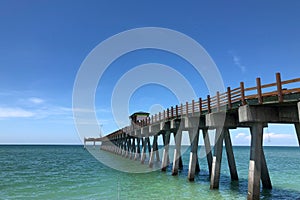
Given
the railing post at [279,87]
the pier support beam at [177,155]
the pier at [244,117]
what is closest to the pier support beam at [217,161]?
the pier at [244,117]

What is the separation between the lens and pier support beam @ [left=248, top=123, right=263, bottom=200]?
12414 millimetres

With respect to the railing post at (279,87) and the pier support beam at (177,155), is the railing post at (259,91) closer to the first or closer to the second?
the railing post at (279,87)

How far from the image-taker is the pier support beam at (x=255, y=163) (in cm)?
1241

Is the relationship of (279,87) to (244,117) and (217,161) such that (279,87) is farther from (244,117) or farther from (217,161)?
(217,161)

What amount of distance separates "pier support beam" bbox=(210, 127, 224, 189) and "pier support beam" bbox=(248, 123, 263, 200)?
3.39 m

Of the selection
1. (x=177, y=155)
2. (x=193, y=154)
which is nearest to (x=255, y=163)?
(x=193, y=154)

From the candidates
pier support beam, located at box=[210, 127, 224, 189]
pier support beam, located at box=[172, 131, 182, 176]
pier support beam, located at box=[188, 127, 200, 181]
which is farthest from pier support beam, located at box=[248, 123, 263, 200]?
pier support beam, located at box=[172, 131, 182, 176]

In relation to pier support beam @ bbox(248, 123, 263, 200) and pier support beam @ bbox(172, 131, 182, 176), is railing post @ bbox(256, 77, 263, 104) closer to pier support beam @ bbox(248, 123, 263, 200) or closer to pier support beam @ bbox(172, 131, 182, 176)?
pier support beam @ bbox(248, 123, 263, 200)

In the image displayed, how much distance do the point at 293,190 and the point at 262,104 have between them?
843cm

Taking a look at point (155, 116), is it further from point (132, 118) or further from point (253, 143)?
point (132, 118)

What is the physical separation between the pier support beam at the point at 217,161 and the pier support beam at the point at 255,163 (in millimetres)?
3392

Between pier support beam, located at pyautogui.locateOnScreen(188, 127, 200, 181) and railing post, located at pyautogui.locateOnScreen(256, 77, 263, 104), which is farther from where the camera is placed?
pier support beam, located at pyautogui.locateOnScreen(188, 127, 200, 181)

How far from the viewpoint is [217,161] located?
1599 centimetres

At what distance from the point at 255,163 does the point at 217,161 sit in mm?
3660
